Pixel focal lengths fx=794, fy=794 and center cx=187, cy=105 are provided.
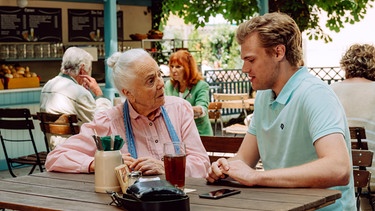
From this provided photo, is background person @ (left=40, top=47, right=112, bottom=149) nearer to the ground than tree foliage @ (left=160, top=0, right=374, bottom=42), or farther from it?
nearer to the ground

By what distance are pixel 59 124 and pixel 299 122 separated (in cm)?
355

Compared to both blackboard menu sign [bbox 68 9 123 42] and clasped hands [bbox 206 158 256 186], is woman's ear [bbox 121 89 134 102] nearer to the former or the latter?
clasped hands [bbox 206 158 256 186]

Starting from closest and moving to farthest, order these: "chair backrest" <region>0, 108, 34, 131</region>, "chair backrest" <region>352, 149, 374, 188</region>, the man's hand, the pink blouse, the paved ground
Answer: the pink blouse, "chair backrest" <region>352, 149, 374, 188</region>, the man's hand, "chair backrest" <region>0, 108, 34, 131</region>, the paved ground

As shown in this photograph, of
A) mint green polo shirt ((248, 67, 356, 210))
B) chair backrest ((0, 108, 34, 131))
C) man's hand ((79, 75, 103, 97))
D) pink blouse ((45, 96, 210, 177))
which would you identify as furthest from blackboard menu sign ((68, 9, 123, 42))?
mint green polo shirt ((248, 67, 356, 210))

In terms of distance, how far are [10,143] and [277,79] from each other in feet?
23.9

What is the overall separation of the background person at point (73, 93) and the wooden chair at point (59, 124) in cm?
19

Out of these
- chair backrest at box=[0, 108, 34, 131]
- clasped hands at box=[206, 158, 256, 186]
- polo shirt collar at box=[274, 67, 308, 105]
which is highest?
polo shirt collar at box=[274, 67, 308, 105]

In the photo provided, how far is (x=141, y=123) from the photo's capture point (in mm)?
3770

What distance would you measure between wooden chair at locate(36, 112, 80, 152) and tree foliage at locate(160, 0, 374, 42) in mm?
→ 7373

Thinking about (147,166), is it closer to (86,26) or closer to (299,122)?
(299,122)

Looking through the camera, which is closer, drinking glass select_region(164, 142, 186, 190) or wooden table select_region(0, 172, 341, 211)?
wooden table select_region(0, 172, 341, 211)

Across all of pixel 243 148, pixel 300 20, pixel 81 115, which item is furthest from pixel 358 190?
pixel 300 20

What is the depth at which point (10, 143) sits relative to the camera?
10000 mm

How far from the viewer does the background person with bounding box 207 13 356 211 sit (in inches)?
115
